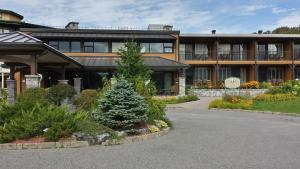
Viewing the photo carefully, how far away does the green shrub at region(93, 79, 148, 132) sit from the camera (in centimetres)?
1263

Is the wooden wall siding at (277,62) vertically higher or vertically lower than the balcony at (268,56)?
lower

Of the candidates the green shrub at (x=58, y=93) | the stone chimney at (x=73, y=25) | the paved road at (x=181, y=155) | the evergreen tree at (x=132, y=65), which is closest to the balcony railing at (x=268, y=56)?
the stone chimney at (x=73, y=25)

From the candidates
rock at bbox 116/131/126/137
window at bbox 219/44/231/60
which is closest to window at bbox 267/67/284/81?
window at bbox 219/44/231/60

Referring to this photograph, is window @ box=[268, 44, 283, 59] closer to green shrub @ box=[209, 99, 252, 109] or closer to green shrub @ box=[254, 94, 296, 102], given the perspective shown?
green shrub @ box=[254, 94, 296, 102]

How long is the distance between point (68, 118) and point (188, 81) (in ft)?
110

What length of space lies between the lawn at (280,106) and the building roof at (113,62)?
11.6 m

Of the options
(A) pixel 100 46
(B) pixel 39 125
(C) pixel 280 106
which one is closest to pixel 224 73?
(A) pixel 100 46

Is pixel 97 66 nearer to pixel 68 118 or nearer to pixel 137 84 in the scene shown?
pixel 137 84

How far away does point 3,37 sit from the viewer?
17.4m

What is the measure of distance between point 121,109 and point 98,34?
27.9 meters

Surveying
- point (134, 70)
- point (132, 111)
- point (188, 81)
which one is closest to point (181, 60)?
point (188, 81)

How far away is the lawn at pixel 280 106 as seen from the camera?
23281 mm

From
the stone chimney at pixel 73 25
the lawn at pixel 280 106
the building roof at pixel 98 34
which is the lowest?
the lawn at pixel 280 106

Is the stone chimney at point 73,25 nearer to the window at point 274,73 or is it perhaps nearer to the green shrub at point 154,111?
the window at point 274,73
